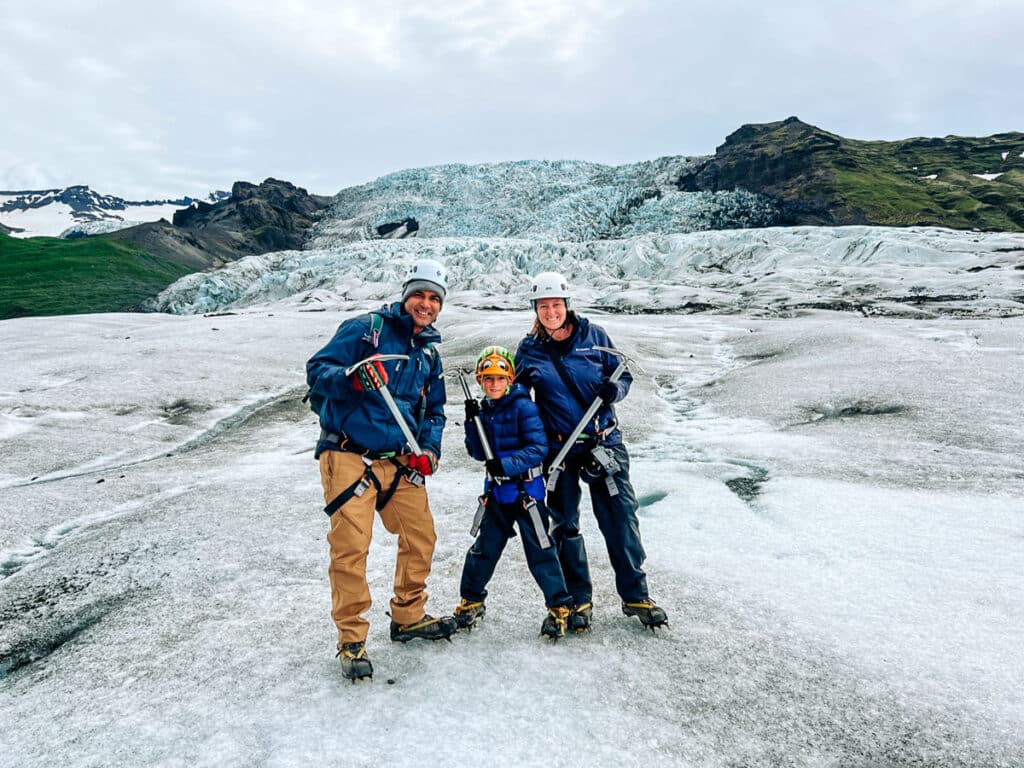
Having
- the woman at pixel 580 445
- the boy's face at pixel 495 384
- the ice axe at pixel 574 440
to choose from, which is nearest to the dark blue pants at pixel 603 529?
the woman at pixel 580 445

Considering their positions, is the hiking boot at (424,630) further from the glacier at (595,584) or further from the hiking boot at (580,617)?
the hiking boot at (580,617)

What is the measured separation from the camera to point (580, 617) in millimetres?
4879

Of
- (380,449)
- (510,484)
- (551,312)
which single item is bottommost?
(510,484)

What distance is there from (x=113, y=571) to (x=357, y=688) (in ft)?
12.2

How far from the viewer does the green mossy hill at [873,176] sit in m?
72.1

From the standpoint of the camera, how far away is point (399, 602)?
4777 mm

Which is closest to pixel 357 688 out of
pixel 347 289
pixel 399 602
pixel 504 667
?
pixel 399 602

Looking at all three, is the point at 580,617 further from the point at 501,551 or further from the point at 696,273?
the point at 696,273

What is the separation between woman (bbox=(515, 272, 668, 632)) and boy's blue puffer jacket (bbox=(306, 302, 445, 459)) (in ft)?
2.62

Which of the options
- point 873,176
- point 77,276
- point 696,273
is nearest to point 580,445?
point 696,273

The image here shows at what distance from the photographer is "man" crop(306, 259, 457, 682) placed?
4309 millimetres

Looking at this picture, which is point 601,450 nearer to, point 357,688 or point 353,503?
point 353,503

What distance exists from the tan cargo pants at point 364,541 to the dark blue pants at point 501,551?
392mm

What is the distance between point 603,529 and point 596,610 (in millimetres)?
821
